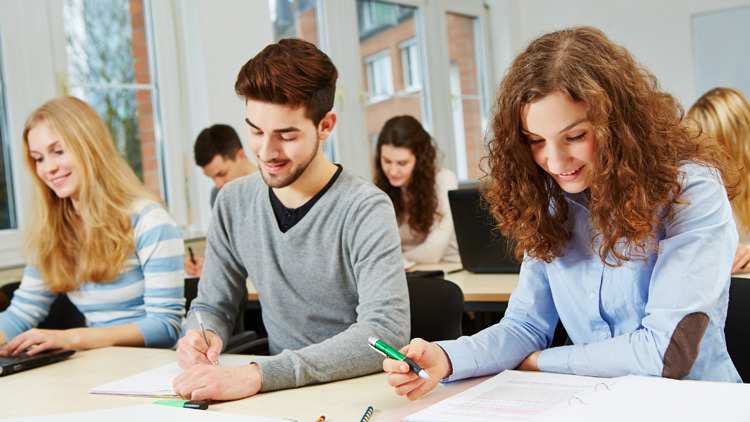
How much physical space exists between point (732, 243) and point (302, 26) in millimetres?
3800

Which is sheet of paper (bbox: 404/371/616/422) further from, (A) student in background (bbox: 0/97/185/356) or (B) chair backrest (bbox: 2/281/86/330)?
(B) chair backrest (bbox: 2/281/86/330)

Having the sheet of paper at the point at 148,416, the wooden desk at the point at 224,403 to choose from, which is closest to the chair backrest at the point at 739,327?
the wooden desk at the point at 224,403

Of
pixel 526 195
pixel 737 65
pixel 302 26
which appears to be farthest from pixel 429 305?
pixel 737 65

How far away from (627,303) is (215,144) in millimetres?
2674

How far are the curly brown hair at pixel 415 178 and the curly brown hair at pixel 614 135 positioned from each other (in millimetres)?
2165

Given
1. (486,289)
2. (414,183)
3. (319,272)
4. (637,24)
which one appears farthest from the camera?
(637,24)

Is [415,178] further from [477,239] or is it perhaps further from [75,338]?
[75,338]

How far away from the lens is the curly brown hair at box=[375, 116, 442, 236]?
3.51 meters

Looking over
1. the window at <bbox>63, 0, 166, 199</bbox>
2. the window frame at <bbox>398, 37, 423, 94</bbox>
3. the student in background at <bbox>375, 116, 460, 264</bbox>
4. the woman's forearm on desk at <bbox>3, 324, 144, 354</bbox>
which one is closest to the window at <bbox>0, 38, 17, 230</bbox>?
the window at <bbox>63, 0, 166, 199</bbox>

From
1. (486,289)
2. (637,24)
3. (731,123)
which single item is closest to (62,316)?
(486,289)

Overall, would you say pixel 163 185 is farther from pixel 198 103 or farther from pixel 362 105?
pixel 362 105

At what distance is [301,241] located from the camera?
5.48ft

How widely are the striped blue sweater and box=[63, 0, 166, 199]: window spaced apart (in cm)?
162

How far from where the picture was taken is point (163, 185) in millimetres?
3900
